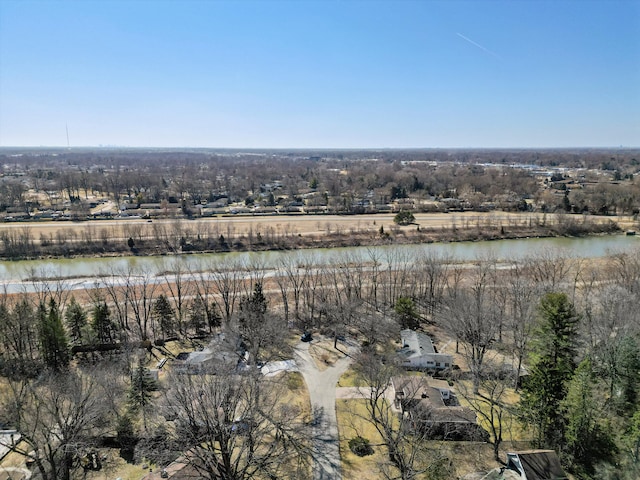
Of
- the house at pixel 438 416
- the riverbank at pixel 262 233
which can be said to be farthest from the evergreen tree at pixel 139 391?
the riverbank at pixel 262 233

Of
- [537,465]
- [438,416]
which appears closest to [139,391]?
[438,416]

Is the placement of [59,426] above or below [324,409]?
above

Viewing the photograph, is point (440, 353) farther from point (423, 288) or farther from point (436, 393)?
point (423, 288)

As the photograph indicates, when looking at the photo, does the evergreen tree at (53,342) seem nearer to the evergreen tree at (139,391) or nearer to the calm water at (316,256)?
the evergreen tree at (139,391)

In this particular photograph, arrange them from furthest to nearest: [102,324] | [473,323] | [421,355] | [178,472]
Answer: [102,324] → [421,355] → [473,323] → [178,472]

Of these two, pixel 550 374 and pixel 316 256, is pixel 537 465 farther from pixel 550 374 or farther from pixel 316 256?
pixel 316 256

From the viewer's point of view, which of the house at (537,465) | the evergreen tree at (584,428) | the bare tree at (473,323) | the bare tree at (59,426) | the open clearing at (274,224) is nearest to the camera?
the bare tree at (59,426)
